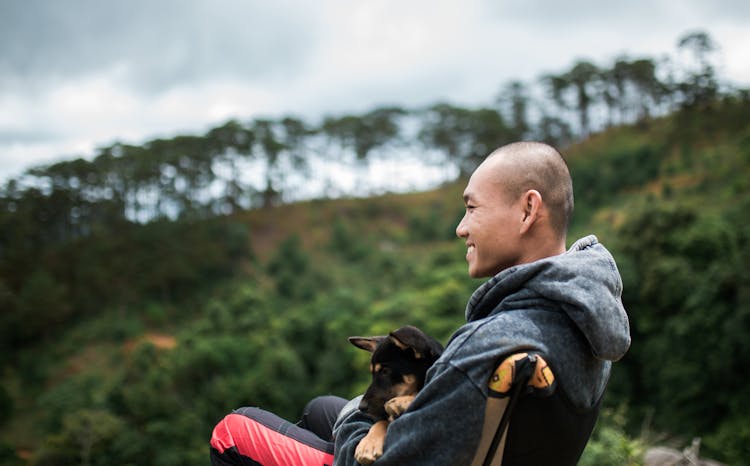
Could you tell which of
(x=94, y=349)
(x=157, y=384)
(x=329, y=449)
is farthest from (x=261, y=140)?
(x=329, y=449)

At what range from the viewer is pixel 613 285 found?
4.17ft

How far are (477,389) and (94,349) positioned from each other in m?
23.8

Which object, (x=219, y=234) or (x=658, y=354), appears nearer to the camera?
(x=658, y=354)

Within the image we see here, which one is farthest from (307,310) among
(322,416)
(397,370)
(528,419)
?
(528,419)

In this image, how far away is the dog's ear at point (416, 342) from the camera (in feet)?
4.54

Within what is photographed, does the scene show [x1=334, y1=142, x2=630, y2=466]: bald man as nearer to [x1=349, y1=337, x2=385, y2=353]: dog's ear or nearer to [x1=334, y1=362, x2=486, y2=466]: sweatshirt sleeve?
[x1=334, y1=362, x2=486, y2=466]: sweatshirt sleeve

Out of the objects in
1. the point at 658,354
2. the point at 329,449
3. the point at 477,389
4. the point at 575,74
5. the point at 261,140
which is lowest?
the point at 658,354

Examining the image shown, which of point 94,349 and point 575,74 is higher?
point 575,74

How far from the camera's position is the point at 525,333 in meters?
1.19

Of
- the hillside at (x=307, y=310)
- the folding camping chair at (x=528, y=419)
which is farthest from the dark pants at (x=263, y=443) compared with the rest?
the hillside at (x=307, y=310)

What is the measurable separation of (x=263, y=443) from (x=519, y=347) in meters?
0.80

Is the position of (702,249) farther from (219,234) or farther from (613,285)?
(219,234)

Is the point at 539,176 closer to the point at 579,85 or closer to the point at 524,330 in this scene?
the point at 524,330

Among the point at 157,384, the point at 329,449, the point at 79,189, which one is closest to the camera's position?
the point at 329,449
